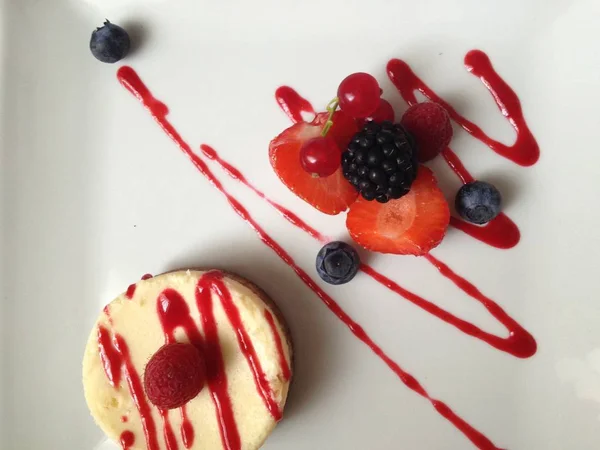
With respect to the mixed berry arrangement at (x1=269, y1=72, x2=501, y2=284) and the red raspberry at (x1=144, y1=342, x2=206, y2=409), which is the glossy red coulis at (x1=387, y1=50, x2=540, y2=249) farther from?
the red raspberry at (x1=144, y1=342, x2=206, y2=409)

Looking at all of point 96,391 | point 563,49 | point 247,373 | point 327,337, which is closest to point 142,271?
point 96,391

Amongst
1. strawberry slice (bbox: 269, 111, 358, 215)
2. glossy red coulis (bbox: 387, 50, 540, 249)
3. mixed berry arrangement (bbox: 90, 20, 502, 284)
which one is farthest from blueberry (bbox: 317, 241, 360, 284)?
glossy red coulis (bbox: 387, 50, 540, 249)

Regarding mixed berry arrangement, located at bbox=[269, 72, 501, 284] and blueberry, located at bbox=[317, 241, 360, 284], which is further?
blueberry, located at bbox=[317, 241, 360, 284]

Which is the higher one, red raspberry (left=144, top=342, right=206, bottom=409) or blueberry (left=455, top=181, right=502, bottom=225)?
red raspberry (left=144, top=342, right=206, bottom=409)

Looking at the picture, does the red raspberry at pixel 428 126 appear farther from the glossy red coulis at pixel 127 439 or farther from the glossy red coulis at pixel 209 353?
the glossy red coulis at pixel 127 439

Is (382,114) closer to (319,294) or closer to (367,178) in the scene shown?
(367,178)

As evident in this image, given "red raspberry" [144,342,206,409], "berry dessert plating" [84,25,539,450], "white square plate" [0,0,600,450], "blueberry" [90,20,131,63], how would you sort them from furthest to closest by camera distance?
"blueberry" [90,20,131,63] < "white square plate" [0,0,600,450] < "berry dessert plating" [84,25,539,450] < "red raspberry" [144,342,206,409]

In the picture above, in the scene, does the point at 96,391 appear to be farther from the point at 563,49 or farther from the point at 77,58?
the point at 563,49

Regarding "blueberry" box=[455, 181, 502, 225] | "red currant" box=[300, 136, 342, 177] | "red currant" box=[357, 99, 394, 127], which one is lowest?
"blueberry" box=[455, 181, 502, 225]
